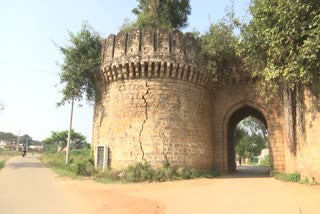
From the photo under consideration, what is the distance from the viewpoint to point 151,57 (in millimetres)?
14797

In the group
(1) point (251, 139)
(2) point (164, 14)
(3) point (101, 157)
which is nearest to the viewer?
(3) point (101, 157)

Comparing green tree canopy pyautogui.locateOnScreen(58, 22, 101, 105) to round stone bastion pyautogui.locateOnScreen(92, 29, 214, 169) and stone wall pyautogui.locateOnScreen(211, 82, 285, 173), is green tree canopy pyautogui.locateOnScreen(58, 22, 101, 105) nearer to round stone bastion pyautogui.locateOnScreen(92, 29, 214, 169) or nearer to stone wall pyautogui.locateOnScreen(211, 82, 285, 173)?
round stone bastion pyautogui.locateOnScreen(92, 29, 214, 169)

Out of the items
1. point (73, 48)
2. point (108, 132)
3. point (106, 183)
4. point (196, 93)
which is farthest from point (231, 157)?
point (73, 48)

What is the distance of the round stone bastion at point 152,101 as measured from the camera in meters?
14.2

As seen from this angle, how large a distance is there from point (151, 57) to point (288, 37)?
6.18 meters

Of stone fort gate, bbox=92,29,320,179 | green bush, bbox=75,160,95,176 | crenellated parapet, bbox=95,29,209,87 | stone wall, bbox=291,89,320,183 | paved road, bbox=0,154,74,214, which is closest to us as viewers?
paved road, bbox=0,154,74,214

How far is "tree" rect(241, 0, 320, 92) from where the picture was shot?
33.5 ft

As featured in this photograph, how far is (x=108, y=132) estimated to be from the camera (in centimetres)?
1506

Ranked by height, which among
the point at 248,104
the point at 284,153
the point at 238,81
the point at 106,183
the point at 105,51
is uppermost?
the point at 105,51

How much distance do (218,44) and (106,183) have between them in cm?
890

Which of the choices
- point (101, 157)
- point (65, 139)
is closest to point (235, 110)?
point (101, 157)

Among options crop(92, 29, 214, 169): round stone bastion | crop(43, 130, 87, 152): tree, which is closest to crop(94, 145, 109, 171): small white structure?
crop(92, 29, 214, 169): round stone bastion

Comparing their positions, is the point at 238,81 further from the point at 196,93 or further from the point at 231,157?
the point at 231,157

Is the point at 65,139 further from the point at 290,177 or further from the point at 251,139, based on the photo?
the point at 290,177
